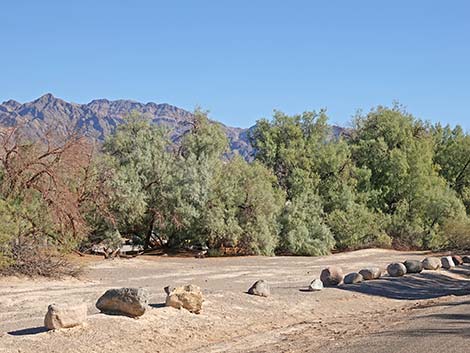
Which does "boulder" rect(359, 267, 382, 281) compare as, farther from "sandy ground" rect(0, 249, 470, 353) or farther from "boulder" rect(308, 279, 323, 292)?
"boulder" rect(308, 279, 323, 292)

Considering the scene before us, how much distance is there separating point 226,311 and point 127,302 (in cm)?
326

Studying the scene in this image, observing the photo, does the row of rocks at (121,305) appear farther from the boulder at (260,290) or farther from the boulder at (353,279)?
the boulder at (353,279)

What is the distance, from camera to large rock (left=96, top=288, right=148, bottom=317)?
571 inches

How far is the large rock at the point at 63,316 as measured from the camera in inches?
514

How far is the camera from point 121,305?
14641mm

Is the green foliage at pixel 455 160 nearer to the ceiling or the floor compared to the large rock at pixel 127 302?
nearer to the ceiling

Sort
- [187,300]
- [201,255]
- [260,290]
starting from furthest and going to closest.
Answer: [201,255] → [260,290] → [187,300]

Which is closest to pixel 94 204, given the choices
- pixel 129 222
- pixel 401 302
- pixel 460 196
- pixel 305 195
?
pixel 129 222

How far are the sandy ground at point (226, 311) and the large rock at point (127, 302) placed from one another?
22 centimetres

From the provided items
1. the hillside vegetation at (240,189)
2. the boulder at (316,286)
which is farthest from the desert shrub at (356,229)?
the boulder at (316,286)

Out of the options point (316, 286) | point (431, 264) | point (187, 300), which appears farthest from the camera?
point (431, 264)

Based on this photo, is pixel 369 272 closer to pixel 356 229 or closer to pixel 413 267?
pixel 413 267

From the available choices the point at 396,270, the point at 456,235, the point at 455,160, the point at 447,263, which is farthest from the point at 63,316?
the point at 455,160

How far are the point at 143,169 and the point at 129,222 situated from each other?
3288mm
